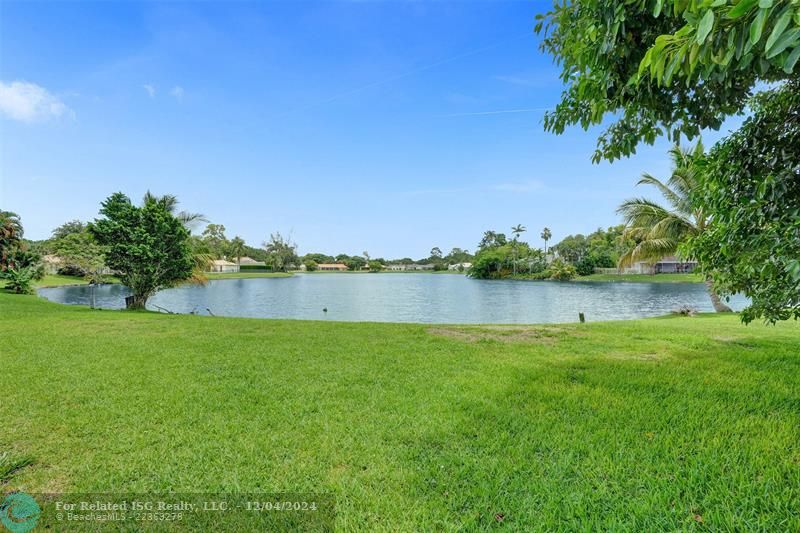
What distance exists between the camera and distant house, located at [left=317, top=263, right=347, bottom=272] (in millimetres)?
104531

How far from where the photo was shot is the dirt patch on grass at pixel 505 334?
22.9 ft

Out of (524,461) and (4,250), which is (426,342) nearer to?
(524,461)

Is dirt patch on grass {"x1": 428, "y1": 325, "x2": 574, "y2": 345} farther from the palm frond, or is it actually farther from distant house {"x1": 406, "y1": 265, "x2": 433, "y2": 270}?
distant house {"x1": 406, "y1": 265, "x2": 433, "y2": 270}

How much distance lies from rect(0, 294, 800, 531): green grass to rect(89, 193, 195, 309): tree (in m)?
8.53

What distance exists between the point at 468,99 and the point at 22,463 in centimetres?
1187

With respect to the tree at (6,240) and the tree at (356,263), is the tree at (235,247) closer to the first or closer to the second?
the tree at (356,263)

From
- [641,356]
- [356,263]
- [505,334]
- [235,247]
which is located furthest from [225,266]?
[641,356]

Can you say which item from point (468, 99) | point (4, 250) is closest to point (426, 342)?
point (468, 99)

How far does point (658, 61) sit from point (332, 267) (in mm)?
108509

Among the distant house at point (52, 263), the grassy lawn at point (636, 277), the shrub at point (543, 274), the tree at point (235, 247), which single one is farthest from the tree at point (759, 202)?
the tree at point (235, 247)

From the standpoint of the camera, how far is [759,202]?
2.57 metres

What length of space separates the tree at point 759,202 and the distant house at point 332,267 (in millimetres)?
103073

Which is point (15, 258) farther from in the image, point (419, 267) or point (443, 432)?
point (419, 267)

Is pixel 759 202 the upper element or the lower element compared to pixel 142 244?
lower
